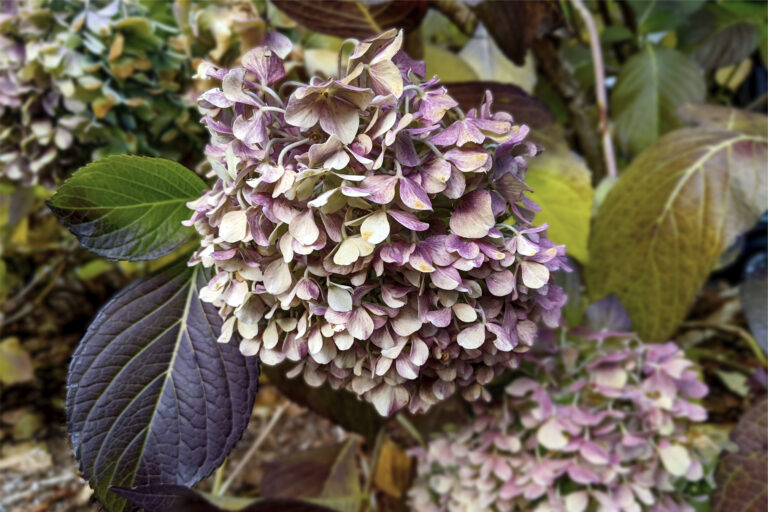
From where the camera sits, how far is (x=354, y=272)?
0.87 ft

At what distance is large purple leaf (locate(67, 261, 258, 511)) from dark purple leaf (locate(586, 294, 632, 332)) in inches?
10.8

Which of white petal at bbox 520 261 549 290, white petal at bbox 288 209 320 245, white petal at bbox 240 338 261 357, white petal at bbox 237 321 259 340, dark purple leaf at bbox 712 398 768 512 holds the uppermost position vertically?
white petal at bbox 288 209 320 245

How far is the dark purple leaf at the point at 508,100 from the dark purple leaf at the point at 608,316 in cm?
15

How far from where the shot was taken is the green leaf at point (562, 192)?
50 centimetres

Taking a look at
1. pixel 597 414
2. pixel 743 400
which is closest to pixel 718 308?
pixel 743 400

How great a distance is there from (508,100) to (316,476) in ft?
1.19

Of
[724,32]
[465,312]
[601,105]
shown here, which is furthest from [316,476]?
[724,32]

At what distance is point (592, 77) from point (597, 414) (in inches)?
19.3

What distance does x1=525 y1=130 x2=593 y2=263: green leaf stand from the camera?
50 centimetres

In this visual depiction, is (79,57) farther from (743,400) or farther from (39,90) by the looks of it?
(743,400)

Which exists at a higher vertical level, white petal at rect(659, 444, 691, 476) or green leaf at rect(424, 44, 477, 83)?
green leaf at rect(424, 44, 477, 83)

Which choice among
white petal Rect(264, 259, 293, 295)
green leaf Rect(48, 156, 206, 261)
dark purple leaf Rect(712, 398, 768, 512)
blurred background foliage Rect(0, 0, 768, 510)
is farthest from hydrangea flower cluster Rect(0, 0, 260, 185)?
dark purple leaf Rect(712, 398, 768, 512)

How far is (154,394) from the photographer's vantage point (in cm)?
33

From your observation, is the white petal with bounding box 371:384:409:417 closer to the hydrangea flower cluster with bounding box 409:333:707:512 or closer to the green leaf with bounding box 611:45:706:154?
the hydrangea flower cluster with bounding box 409:333:707:512
